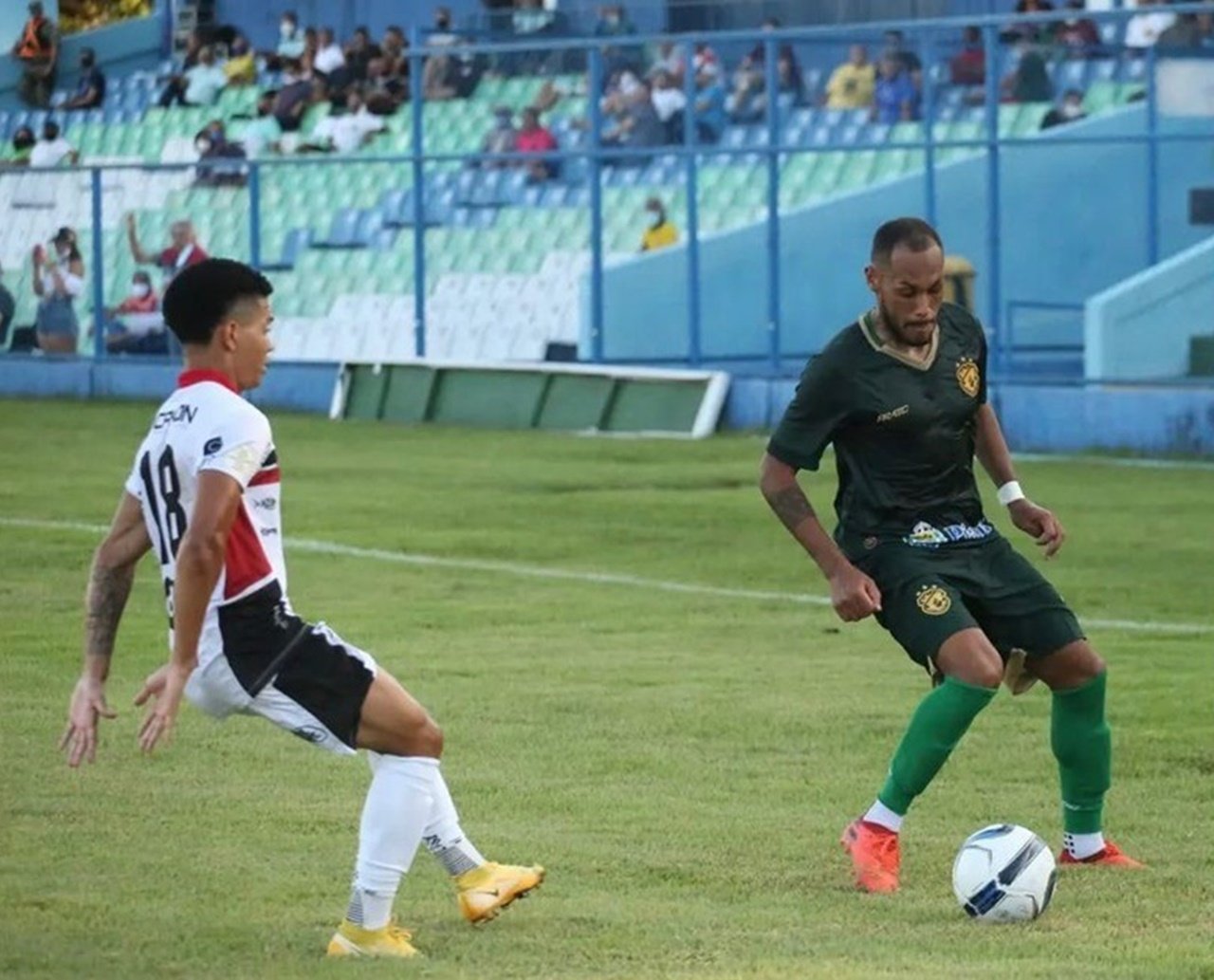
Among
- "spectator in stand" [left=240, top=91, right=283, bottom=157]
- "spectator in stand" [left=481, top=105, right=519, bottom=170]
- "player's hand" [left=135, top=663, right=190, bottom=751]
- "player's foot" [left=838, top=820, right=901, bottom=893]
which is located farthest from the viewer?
"spectator in stand" [left=240, top=91, right=283, bottom=157]

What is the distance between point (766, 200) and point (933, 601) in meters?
17.1

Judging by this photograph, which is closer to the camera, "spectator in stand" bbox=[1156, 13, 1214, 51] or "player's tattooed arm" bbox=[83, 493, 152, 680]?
"player's tattooed arm" bbox=[83, 493, 152, 680]

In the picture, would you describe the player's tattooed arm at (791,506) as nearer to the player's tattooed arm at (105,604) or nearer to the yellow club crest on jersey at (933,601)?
the yellow club crest on jersey at (933,601)

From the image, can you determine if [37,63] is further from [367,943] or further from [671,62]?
[367,943]

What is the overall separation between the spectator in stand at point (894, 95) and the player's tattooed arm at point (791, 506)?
1628cm

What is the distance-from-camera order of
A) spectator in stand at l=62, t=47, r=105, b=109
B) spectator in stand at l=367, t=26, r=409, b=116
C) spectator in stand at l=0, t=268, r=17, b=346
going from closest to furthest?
spectator in stand at l=0, t=268, r=17, b=346
spectator in stand at l=367, t=26, r=409, b=116
spectator in stand at l=62, t=47, r=105, b=109

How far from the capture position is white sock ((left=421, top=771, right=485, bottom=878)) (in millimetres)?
6864

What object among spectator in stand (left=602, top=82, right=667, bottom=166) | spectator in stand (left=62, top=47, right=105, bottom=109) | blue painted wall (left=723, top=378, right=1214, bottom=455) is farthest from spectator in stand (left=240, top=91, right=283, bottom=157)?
blue painted wall (left=723, top=378, right=1214, bottom=455)

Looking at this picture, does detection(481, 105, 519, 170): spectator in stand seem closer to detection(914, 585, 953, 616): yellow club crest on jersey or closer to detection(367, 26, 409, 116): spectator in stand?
detection(367, 26, 409, 116): spectator in stand

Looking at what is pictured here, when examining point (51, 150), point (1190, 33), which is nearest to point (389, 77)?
point (51, 150)

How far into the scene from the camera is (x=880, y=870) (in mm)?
7570

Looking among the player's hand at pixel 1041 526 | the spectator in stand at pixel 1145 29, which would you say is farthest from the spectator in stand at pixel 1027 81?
the player's hand at pixel 1041 526

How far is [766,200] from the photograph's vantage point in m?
24.6

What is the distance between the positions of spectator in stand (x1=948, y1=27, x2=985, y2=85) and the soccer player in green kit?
15557 millimetres
